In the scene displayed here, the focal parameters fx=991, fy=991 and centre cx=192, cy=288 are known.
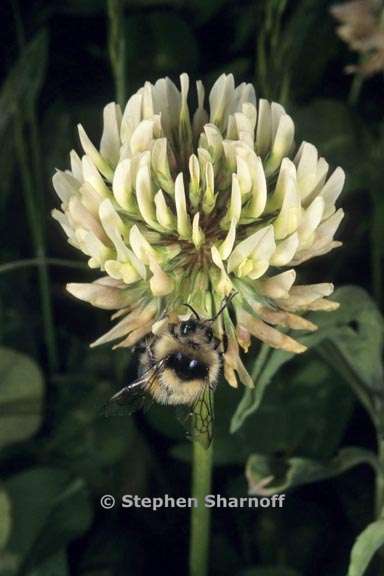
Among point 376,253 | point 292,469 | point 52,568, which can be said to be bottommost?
point 52,568

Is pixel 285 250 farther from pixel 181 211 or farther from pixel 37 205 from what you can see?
pixel 37 205

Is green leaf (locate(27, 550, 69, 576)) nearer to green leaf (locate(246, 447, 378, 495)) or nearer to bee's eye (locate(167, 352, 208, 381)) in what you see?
green leaf (locate(246, 447, 378, 495))

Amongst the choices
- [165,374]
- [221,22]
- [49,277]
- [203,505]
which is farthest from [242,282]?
[221,22]

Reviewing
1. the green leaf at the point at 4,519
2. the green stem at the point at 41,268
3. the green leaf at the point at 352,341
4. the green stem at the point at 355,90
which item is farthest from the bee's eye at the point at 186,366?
the green stem at the point at 355,90

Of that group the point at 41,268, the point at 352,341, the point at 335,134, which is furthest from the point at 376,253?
the point at 41,268

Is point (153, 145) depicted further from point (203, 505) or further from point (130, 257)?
point (203, 505)

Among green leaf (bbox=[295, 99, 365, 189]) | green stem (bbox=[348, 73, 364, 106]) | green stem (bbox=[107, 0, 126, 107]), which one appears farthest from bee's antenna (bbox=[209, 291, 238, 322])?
green stem (bbox=[348, 73, 364, 106])

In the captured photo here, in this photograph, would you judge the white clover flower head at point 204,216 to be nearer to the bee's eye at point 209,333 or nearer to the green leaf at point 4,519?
the bee's eye at point 209,333
